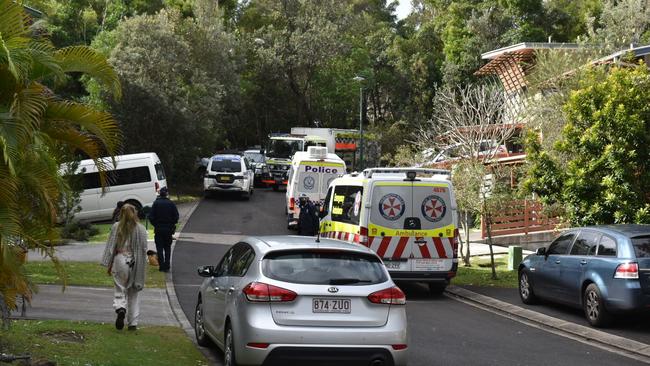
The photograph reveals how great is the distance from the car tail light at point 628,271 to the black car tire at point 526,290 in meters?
3.33

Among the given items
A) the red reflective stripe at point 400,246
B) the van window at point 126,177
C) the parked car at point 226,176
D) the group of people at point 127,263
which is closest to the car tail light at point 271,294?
the group of people at point 127,263

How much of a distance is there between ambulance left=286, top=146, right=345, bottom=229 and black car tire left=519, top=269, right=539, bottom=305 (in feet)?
42.7

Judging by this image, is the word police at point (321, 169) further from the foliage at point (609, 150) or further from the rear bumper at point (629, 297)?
the rear bumper at point (629, 297)

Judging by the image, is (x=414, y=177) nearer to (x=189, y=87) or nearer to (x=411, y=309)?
(x=411, y=309)

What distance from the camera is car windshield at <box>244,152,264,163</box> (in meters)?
50.5

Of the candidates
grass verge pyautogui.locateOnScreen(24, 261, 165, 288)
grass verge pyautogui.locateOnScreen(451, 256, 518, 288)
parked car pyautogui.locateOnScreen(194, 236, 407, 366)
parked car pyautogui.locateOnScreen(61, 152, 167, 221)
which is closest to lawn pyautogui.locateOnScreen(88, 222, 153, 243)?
parked car pyautogui.locateOnScreen(61, 152, 167, 221)

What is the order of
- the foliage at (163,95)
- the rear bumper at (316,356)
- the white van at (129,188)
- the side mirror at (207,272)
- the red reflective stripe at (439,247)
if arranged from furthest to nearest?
the foliage at (163,95) → the white van at (129,188) → the red reflective stripe at (439,247) → the side mirror at (207,272) → the rear bumper at (316,356)

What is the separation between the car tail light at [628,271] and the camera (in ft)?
44.1

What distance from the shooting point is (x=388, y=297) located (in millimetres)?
9180

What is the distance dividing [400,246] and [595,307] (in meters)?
4.79

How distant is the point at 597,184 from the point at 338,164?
1269 cm

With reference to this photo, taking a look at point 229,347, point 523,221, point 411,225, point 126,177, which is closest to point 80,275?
point 411,225

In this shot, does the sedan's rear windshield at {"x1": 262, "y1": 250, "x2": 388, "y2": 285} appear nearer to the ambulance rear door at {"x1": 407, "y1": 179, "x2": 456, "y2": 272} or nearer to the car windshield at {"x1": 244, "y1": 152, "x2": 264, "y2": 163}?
the ambulance rear door at {"x1": 407, "y1": 179, "x2": 456, "y2": 272}

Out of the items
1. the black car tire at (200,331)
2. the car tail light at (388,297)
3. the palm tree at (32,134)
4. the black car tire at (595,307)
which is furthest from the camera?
the black car tire at (595,307)
